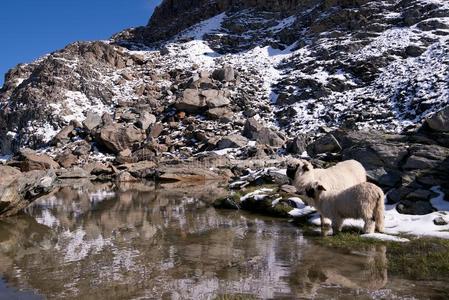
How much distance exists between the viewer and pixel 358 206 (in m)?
12.2

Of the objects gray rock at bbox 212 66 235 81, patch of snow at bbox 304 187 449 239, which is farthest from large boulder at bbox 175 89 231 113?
patch of snow at bbox 304 187 449 239

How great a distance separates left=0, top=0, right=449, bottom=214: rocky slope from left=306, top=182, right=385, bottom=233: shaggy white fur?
17.2m

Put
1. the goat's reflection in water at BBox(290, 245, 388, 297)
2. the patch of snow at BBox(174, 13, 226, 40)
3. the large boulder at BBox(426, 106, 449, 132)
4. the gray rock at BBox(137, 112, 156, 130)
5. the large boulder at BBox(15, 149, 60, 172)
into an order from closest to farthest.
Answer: the goat's reflection in water at BBox(290, 245, 388, 297) < the large boulder at BBox(426, 106, 449, 132) < the large boulder at BBox(15, 149, 60, 172) < the gray rock at BBox(137, 112, 156, 130) < the patch of snow at BBox(174, 13, 226, 40)

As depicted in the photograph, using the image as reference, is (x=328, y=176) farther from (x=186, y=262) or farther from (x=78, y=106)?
(x=78, y=106)

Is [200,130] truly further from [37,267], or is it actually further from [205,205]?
[37,267]

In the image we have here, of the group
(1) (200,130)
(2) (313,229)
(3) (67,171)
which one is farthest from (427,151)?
(1) (200,130)

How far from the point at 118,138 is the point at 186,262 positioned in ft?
140

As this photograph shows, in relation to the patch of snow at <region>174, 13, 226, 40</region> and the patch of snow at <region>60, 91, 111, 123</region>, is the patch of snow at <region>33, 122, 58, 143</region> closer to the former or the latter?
the patch of snow at <region>60, 91, 111, 123</region>

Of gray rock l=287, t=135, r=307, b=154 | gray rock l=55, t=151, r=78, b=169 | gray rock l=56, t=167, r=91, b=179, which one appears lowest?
gray rock l=56, t=167, r=91, b=179

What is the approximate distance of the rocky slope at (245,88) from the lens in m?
48.5

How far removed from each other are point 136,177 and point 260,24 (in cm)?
5480

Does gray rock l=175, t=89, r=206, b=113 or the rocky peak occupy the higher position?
the rocky peak

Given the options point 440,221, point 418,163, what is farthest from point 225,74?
point 440,221

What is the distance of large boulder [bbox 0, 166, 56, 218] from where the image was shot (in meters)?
17.4
